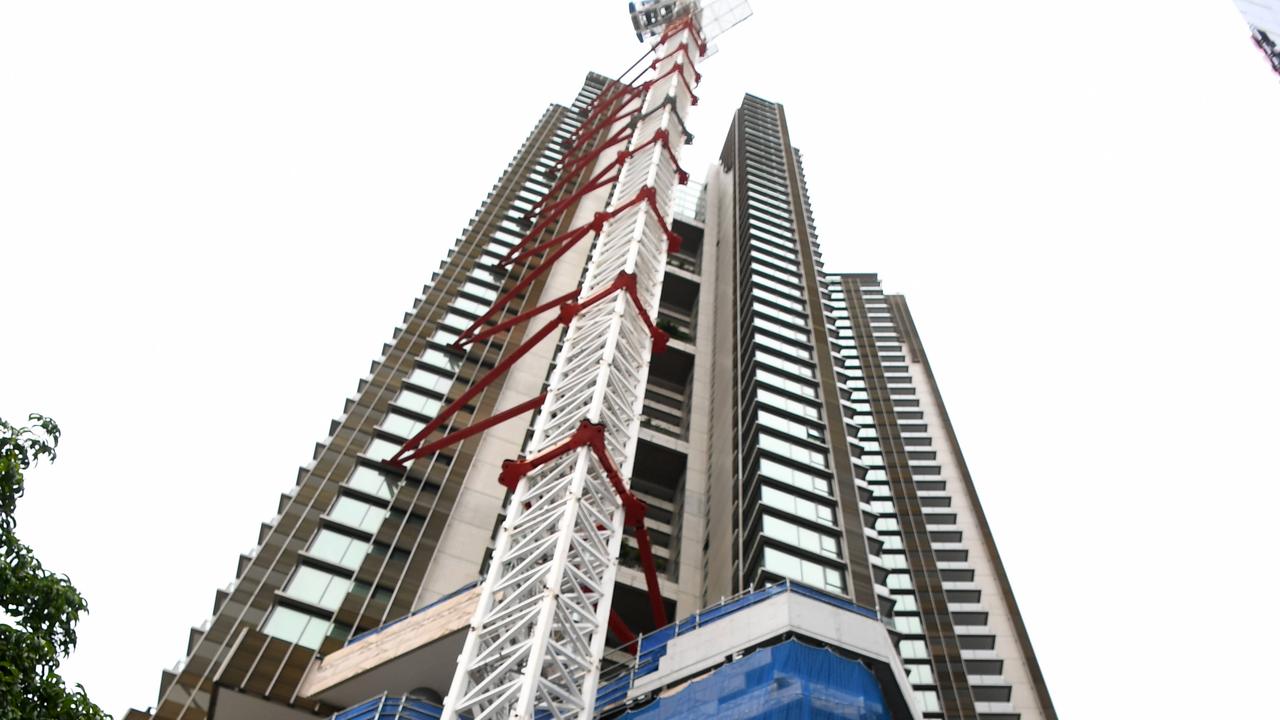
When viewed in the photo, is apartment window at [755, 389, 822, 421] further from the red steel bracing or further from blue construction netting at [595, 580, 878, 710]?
blue construction netting at [595, 580, 878, 710]

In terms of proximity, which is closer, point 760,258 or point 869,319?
point 760,258

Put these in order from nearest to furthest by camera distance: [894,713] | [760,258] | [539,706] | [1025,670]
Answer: [539,706] → [894,713] → [1025,670] → [760,258]

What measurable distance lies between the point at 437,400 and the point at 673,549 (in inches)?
610

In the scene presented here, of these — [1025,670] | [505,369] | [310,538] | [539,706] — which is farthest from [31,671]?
[1025,670]

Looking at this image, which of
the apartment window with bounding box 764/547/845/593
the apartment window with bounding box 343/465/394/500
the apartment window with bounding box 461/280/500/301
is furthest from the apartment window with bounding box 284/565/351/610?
the apartment window with bounding box 461/280/500/301

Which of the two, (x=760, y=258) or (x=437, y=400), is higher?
(x=760, y=258)

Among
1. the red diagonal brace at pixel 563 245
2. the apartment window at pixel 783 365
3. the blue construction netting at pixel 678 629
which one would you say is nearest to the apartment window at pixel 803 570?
the blue construction netting at pixel 678 629

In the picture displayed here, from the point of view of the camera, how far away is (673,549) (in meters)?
49.9

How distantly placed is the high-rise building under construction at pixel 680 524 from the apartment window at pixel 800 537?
12cm

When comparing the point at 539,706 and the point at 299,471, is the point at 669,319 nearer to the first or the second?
the point at 299,471

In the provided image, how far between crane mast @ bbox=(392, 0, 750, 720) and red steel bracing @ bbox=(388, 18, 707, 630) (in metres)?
0.10

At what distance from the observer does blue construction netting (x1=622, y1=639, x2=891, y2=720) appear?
2695 cm

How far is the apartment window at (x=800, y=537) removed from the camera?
42750 mm

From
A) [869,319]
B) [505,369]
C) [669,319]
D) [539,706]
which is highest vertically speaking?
[869,319]
